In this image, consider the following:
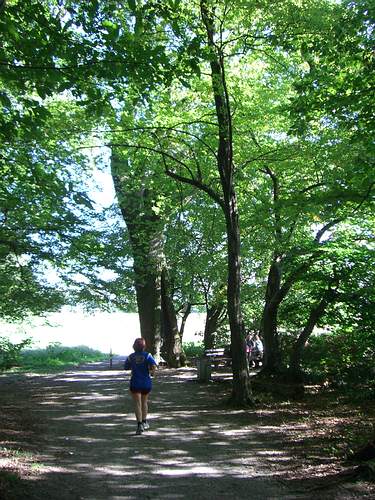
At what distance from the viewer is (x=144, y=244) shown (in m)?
18.0

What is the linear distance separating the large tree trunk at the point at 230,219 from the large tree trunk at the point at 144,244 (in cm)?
436

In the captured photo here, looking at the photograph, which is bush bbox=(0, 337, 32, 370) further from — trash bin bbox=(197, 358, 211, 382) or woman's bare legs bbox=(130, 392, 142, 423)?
trash bin bbox=(197, 358, 211, 382)

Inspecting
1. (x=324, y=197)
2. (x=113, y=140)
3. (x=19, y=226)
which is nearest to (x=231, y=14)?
(x=113, y=140)

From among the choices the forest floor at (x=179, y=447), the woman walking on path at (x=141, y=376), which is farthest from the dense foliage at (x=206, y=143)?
the woman walking on path at (x=141, y=376)

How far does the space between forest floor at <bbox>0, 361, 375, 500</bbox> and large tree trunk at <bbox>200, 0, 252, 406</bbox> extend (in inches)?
27.9

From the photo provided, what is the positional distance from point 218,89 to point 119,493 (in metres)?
9.04

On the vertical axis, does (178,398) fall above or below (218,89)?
below

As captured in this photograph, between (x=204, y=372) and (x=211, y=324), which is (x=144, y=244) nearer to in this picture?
(x=204, y=372)

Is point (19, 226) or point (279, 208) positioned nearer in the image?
point (279, 208)

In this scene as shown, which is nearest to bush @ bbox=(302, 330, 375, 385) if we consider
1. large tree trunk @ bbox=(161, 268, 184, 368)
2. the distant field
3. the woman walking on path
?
the woman walking on path

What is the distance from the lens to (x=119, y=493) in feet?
17.5

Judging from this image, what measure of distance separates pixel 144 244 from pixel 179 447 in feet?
36.1

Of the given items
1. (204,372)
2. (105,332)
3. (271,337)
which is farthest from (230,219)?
(105,332)

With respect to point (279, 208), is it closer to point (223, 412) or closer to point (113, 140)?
point (223, 412)
